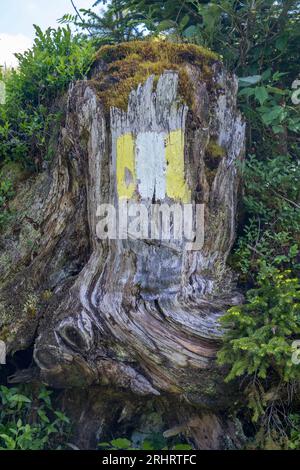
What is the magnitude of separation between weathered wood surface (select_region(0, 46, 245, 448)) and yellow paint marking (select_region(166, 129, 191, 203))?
11 mm

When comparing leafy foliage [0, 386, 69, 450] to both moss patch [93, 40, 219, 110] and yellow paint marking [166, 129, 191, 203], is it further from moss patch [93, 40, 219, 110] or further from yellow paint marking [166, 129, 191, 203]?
moss patch [93, 40, 219, 110]

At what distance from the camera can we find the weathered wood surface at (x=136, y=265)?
166 inches

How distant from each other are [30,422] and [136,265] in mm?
1992

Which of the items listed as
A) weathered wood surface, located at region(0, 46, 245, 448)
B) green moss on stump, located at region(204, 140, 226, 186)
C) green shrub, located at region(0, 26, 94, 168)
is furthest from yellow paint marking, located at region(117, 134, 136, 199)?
green shrub, located at region(0, 26, 94, 168)

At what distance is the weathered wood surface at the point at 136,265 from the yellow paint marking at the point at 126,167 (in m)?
0.01

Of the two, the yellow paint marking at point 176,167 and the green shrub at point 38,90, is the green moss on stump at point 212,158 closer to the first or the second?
the yellow paint marking at point 176,167

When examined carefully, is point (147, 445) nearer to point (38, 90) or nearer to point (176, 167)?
point (176, 167)

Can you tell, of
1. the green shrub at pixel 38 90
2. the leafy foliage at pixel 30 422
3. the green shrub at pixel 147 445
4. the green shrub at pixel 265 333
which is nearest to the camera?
the green shrub at pixel 265 333

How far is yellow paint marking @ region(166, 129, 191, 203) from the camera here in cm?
437

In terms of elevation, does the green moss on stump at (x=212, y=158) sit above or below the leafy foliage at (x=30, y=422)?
above

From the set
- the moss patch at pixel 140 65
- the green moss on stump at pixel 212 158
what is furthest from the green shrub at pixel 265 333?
the moss patch at pixel 140 65

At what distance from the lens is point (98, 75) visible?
4996 mm

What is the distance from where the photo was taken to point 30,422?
469 centimetres

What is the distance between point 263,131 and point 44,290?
11.0 feet
